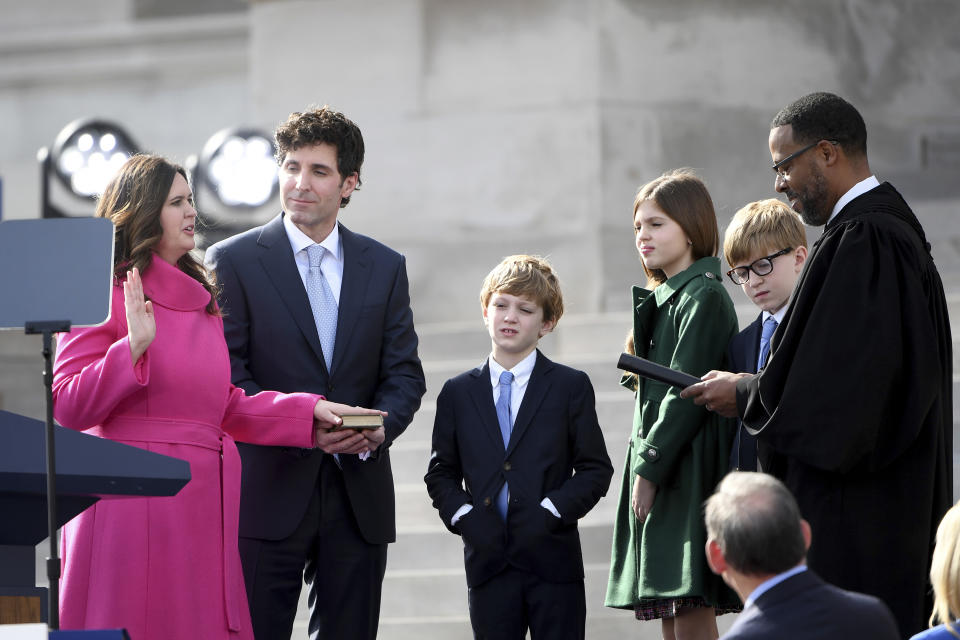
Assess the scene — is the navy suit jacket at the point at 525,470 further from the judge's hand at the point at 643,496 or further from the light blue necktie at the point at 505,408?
the judge's hand at the point at 643,496

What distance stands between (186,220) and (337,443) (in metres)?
0.82

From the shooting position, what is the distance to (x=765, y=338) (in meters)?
4.77

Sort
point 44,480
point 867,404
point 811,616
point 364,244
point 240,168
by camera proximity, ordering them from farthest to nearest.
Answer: point 240,168, point 364,244, point 867,404, point 44,480, point 811,616

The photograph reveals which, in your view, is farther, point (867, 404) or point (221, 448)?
point (221, 448)

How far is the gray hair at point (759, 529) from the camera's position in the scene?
9.83ft

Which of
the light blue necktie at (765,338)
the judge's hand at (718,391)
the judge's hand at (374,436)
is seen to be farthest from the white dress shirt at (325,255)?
the light blue necktie at (765,338)

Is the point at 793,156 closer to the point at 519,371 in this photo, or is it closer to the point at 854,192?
the point at 854,192

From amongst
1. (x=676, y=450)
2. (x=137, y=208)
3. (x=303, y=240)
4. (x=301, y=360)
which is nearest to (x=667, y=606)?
(x=676, y=450)

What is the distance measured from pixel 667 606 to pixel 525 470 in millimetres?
637

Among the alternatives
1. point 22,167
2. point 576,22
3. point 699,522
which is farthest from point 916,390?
point 22,167

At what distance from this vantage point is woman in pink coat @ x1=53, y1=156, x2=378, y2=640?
13.4ft

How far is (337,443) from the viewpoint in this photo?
4.51 m

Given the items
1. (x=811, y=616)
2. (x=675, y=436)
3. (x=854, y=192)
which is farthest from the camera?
(x=675, y=436)

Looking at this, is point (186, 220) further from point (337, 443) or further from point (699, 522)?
point (699, 522)
